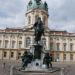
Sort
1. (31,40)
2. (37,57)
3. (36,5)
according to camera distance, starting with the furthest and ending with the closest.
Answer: (36,5)
(31,40)
(37,57)

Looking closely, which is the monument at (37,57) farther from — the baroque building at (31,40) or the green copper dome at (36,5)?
the green copper dome at (36,5)

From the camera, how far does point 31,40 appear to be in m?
84.2

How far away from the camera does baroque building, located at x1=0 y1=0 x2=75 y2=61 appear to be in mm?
84969

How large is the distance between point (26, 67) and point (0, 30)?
5557 cm

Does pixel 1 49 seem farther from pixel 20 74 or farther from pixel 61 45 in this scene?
pixel 20 74

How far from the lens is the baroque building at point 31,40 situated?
279 feet

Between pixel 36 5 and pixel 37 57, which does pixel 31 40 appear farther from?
pixel 37 57

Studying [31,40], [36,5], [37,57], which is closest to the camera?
[37,57]

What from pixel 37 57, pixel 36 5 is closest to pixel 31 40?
pixel 36 5

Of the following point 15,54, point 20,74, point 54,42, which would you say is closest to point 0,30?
point 15,54

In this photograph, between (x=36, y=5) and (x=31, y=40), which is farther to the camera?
(x=36, y=5)

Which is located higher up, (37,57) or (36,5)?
(36,5)

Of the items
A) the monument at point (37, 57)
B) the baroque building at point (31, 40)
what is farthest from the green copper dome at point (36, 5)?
the monument at point (37, 57)

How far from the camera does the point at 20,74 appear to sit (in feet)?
86.2
